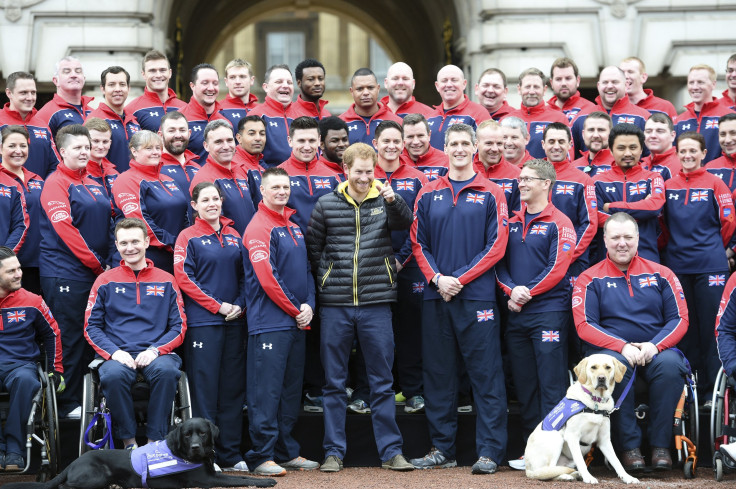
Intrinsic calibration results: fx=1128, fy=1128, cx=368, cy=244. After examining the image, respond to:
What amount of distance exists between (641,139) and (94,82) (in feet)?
24.7

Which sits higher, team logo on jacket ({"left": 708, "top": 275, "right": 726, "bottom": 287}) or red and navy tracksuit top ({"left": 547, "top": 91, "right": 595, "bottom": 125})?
red and navy tracksuit top ({"left": 547, "top": 91, "right": 595, "bottom": 125})

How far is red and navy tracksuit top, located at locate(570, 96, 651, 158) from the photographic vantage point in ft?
34.1

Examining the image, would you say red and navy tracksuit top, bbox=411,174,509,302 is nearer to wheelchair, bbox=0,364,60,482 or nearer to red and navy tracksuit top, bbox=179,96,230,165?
red and navy tracksuit top, bbox=179,96,230,165

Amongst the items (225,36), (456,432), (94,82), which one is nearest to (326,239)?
(456,432)

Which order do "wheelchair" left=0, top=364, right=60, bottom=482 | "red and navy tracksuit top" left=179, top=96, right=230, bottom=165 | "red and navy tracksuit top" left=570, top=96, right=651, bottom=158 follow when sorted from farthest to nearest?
"red and navy tracksuit top" left=570, top=96, right=651, bottom=158 → "red and navy tracksuit top" left=179, top=96, right=230, bottom=165 → "wheelchair" left=0, top=364, right=60, bottom=482

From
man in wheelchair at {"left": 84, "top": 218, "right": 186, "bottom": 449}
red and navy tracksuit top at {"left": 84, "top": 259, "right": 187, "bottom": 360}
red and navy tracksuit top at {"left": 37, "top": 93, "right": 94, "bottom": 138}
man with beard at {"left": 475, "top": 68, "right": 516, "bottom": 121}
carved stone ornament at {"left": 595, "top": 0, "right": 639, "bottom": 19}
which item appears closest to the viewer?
man in wheelchair at {"left": 84, "top": 218, "right": 186, "bottom": 449}

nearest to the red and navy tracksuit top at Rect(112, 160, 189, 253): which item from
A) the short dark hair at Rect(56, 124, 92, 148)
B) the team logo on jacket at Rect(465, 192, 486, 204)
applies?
the short dark hair at Rect(56, 124, 92, 148)

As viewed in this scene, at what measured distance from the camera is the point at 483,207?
8.52 m

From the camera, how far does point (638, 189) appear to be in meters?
9.27

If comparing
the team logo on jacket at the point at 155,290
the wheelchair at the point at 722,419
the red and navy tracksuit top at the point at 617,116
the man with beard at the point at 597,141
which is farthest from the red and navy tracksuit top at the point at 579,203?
the team logo on jacket at the point at 155,290

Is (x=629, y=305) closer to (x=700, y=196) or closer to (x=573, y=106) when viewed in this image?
(x=700, y=196)

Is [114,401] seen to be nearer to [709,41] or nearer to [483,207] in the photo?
[483,207]

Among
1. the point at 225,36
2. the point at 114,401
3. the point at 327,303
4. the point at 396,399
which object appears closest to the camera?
the point at 114,401

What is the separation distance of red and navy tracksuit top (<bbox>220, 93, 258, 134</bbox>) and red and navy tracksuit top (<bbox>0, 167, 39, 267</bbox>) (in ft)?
6.53
